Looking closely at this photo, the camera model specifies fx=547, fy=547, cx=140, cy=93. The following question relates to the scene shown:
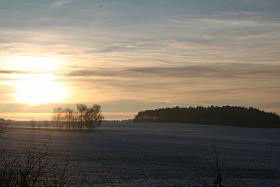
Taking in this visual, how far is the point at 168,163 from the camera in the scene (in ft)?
114

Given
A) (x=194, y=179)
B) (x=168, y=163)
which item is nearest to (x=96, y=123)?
(x=168, y=163)

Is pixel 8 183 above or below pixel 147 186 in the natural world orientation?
above

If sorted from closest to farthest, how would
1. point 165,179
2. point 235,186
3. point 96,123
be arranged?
point 235,186
point 165,179
point 96,123

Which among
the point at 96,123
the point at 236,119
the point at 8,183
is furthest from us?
the point at 236,119

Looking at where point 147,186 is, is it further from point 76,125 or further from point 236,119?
point 236,119

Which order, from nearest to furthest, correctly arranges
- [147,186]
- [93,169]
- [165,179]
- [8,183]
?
[8,183]
[147,186]
[165,179]
[93,169]

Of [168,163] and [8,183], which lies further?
[168,163]

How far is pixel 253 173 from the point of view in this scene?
29875 millimetres

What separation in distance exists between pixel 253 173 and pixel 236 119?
494 feet

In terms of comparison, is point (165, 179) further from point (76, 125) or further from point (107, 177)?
point (76, 125)

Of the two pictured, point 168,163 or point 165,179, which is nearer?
point 165,179

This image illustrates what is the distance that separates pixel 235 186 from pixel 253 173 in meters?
6.42

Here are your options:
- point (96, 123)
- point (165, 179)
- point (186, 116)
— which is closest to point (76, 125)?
point (96, 123)

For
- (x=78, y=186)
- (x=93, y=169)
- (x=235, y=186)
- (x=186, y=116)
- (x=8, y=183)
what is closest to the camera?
(x=8, y=183)
